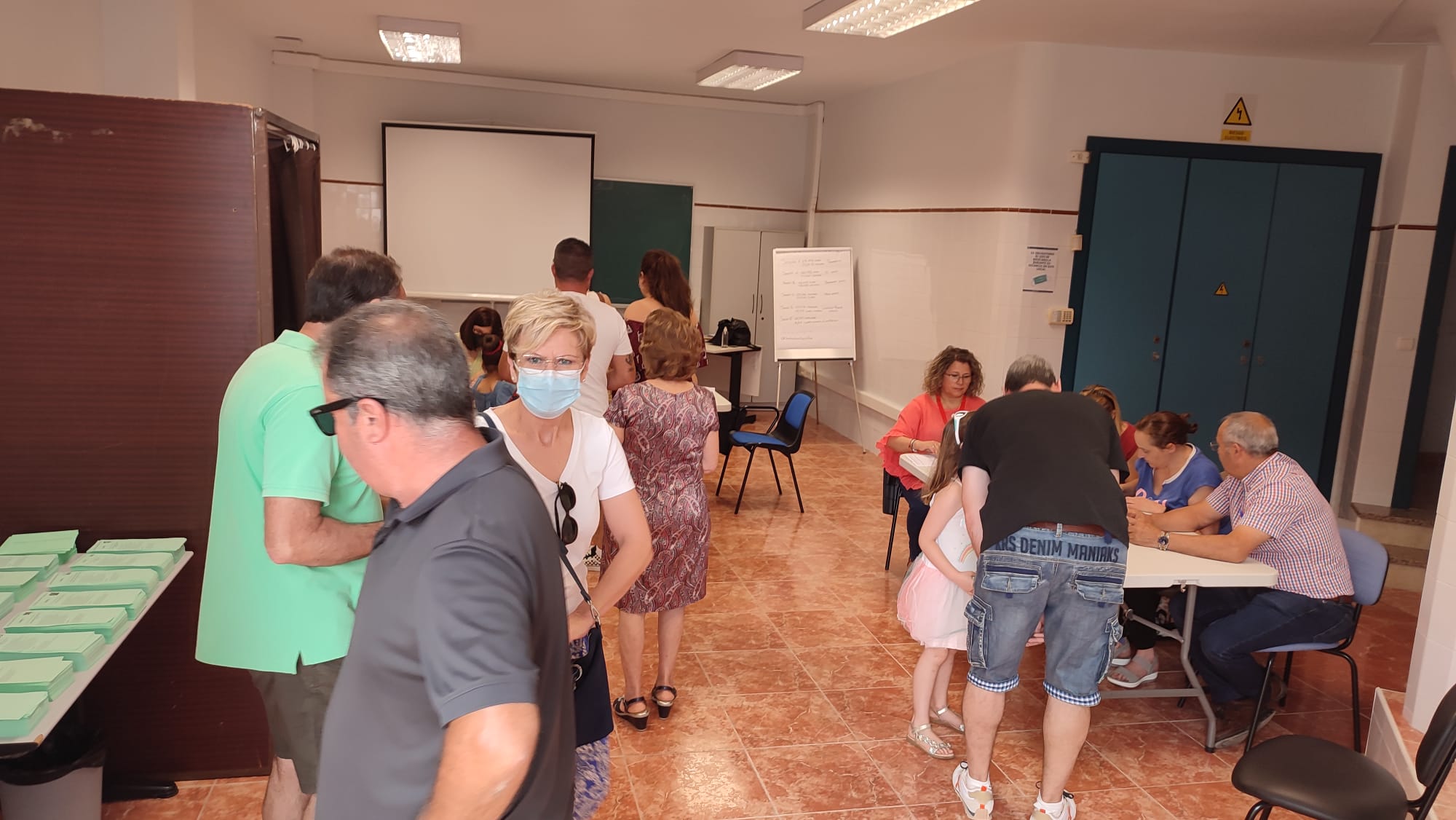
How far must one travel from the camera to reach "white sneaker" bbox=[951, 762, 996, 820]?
120 inches

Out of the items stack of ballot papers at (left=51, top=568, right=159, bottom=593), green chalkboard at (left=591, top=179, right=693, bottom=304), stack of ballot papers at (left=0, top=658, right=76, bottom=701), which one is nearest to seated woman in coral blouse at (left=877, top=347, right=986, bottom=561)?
stack of ballot papers at (left=51, top=568, right=159, bottom=593)

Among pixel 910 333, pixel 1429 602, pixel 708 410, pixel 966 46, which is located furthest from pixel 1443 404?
pixel 708 410

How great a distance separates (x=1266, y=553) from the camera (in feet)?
11.6

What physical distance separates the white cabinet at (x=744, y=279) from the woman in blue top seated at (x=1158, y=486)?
5.52m

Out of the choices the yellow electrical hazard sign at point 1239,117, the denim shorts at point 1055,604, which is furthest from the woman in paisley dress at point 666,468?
the yellow electrical hazard sign at point 1239,117

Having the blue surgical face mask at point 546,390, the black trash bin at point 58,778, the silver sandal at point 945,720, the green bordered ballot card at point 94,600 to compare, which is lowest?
the silver sandal at point 945,720

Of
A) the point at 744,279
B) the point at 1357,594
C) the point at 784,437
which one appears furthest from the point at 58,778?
the point at 744,279

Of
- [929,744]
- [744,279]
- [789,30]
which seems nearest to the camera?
[929,744]

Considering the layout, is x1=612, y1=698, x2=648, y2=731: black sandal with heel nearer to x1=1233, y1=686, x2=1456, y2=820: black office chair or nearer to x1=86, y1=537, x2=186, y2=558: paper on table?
x1=86, y1=537, x2=186, y2=558: paper on table

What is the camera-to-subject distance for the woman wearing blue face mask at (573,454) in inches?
83.9

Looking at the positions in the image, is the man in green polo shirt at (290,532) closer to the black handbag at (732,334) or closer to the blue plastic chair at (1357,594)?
the blue plastic chair at (1357,594)

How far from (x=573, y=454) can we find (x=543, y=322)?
0.31m

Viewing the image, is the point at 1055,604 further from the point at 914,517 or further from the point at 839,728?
the point at 914,517

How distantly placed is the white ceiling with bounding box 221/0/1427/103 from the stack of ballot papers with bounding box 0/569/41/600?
4346 millimetres
